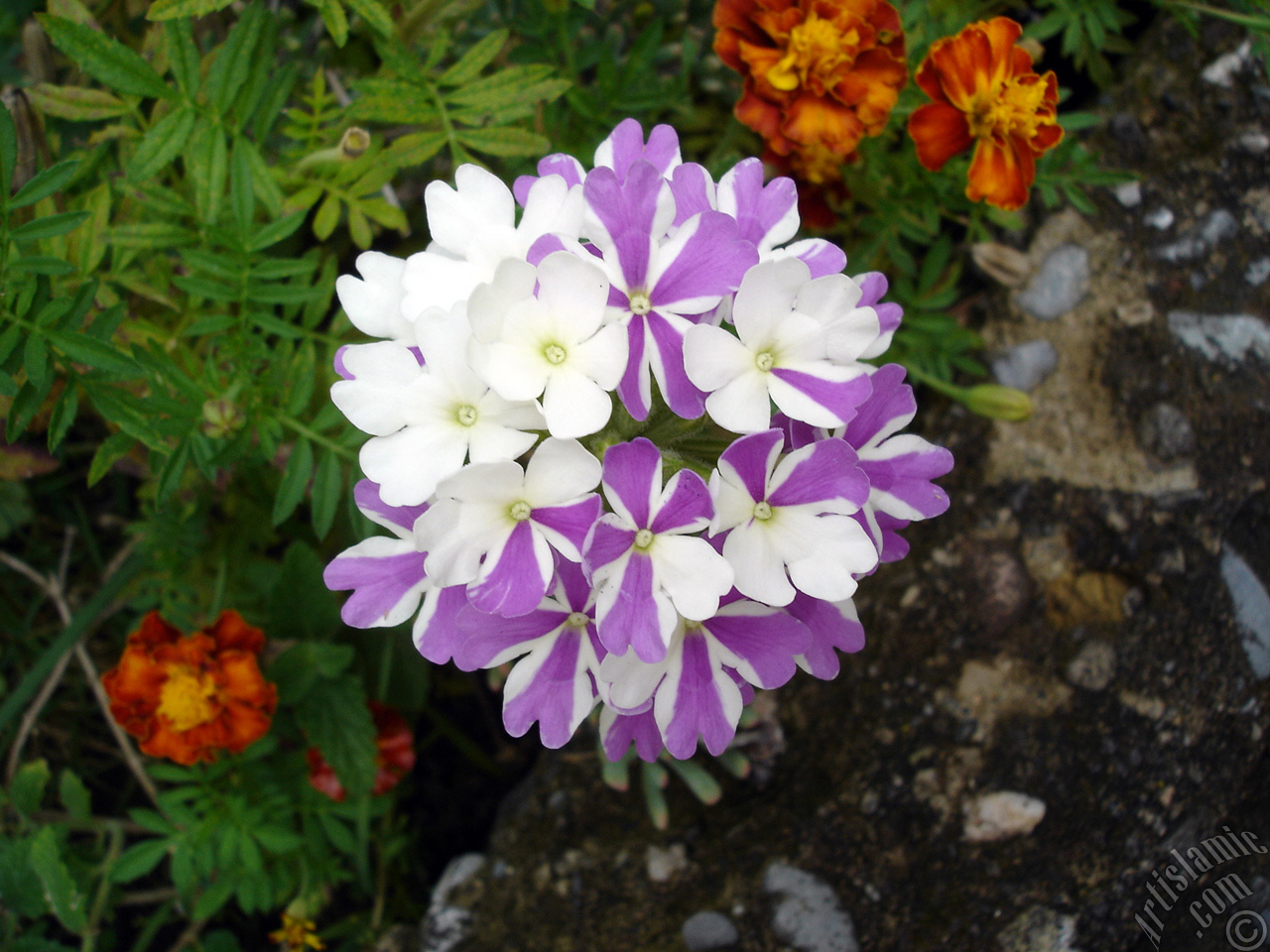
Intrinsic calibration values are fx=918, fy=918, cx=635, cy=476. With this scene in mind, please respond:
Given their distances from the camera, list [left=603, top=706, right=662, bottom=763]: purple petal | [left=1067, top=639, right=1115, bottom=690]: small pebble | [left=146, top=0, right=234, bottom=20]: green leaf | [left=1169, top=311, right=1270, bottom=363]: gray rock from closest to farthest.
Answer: [left=603, top=706, right=662, bottom=763]: purple petal
[left=146, top=0, right=234, bottom=20]: green leaf
[left=1067, top=639, right=1115, bottom=690]: small pebble
[left=1169, top=311, right=1270, bottom=363]: gray rock

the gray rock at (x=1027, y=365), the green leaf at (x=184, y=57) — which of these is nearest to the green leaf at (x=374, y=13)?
the green leaf at (x=184, y=57)

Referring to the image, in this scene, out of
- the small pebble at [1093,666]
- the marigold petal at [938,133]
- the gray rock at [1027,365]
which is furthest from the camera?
the gray rock at [1027,365]

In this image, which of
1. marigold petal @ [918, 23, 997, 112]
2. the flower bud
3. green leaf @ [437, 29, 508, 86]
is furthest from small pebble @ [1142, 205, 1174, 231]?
green leaf @ [437, 29, 508, 86]

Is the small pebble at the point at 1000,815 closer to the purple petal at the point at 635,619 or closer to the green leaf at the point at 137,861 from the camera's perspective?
the purple petal at the point at 635,619

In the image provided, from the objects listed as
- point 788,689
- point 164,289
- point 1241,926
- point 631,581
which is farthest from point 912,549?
point 164,289

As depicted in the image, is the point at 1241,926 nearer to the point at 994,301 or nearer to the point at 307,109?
the point at 994,301

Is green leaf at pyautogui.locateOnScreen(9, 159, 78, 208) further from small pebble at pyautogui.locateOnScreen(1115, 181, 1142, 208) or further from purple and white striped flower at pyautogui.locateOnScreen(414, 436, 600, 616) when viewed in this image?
small pebble at pyautogui.locateOnScreen(1115, 181, 1142, 208)

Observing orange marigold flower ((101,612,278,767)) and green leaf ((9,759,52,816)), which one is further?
green leaf ((9,759,52,816))
